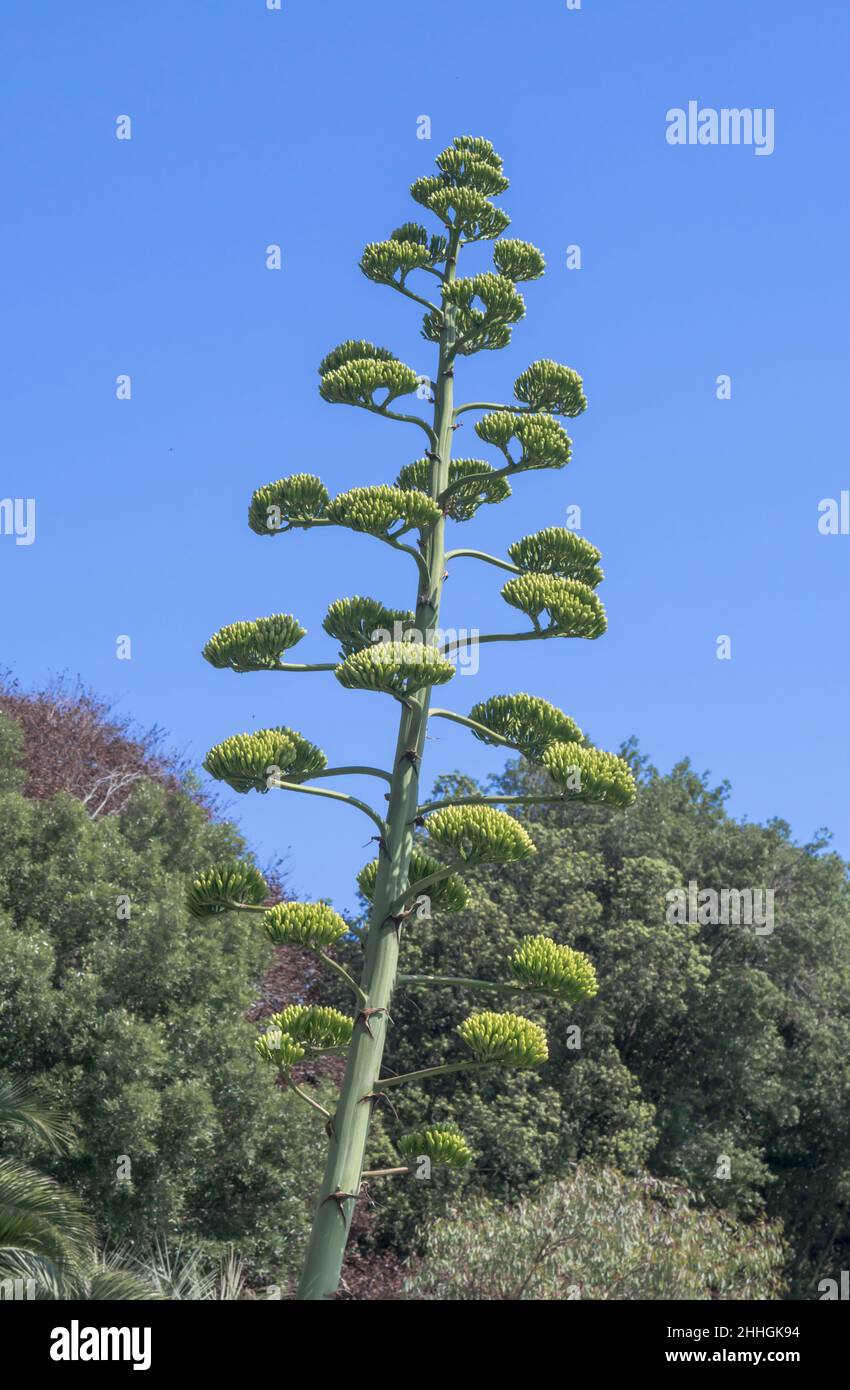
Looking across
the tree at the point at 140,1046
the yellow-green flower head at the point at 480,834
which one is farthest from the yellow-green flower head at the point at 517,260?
the tree at the point at 140,1046

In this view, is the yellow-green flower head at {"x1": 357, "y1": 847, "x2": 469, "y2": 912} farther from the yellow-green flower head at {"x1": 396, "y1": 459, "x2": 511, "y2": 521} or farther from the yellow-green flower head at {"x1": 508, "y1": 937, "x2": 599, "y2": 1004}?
the yellow-green flower head at {"x1": 396, "y1": 459, "x2": 511, "y2": 521}

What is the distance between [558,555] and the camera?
8547mm

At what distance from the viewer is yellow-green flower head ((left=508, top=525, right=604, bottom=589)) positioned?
8539 mm

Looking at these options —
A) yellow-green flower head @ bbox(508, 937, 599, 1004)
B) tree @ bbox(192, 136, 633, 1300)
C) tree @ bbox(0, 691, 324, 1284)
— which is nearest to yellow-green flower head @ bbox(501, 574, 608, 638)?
tree @ bbox(192, 136, 633, 1300)

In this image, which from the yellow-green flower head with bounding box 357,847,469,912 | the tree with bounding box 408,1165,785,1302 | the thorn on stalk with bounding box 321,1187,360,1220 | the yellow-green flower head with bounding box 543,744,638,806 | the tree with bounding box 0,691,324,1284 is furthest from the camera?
the tree with bounding box 0,691,324,1284

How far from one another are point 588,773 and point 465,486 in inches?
91.5

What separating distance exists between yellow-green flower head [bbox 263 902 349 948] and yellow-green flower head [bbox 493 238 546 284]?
4386 millimetres

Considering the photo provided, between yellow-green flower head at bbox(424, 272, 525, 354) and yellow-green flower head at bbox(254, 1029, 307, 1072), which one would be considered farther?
yellow-green flower head at bbox(424, 272, 525, 354)

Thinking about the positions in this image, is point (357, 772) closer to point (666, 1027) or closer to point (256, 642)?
point (256, 642)

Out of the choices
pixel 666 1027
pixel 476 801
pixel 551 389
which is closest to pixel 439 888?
pixel 476 801

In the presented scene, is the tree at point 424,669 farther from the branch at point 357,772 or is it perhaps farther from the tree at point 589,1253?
the tree at point 589,1253

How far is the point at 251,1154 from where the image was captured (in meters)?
16.6

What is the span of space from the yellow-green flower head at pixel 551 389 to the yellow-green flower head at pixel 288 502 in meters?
1.49

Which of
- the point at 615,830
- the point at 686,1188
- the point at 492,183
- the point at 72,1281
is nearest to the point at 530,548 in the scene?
the point at 492,183
